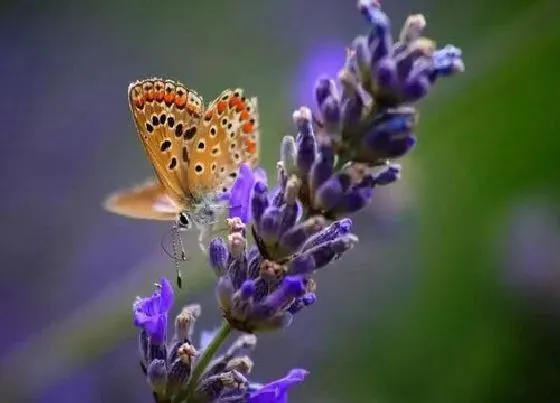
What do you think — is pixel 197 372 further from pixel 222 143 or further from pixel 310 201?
pixel 222 143

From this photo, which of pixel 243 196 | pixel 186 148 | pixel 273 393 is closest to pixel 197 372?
pixel 273 393

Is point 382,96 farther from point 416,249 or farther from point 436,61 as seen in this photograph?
point 416,249

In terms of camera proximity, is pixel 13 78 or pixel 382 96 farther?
pixel 13 78

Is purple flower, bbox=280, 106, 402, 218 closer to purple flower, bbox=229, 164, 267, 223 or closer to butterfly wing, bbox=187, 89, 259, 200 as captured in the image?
purple flower, bbox=229, 164, 267, 223

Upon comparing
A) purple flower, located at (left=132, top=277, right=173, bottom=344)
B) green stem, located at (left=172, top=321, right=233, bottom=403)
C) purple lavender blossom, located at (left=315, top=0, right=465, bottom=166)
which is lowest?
green stem, located at (left=172, top=321, right=233, bottom=403)

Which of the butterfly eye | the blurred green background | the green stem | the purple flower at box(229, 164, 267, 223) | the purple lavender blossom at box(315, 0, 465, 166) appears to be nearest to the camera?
the purple lavender blossom at box(315, 0, 465, 166)

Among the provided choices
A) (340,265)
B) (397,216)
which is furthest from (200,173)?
(340,265)

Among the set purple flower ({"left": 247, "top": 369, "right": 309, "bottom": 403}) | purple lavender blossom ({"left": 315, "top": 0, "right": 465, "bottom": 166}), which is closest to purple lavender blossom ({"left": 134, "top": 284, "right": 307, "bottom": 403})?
purple flower ({"left": 247, "top": 369, "right": 309, "bottom": 403})
